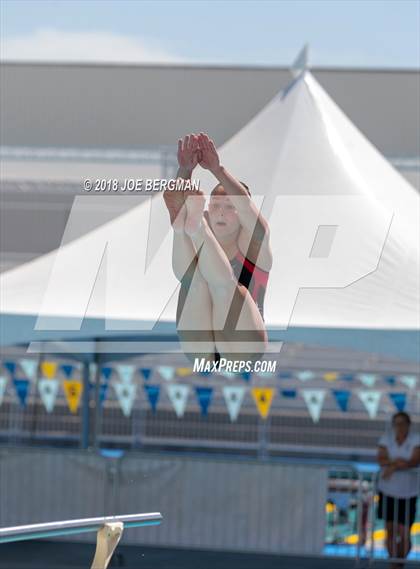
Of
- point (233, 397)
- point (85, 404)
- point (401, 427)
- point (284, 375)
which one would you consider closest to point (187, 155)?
point (401, 427)

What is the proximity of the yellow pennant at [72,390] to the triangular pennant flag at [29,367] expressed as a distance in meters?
0.83

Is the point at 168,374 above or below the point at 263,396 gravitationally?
above

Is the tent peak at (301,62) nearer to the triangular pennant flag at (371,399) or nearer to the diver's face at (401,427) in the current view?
the diver's face at (401,427)

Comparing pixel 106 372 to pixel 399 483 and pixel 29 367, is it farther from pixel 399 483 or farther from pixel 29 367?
pixel 399 483

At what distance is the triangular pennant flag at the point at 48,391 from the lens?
47.9 ft

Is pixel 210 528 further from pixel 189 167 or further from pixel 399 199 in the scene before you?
pixel 189 167

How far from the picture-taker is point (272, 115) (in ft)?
31.7

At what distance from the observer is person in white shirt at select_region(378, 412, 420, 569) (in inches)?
362

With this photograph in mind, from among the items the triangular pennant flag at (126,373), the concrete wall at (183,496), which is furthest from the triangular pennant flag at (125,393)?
the concrete wall at (183,496)

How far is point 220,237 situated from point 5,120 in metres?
7.61

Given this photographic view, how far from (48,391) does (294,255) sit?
7579mm

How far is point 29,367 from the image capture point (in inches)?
A: 587

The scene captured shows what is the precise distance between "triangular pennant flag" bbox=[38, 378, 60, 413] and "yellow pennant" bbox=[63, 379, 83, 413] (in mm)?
426

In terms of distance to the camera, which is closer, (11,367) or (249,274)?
(249,274)
